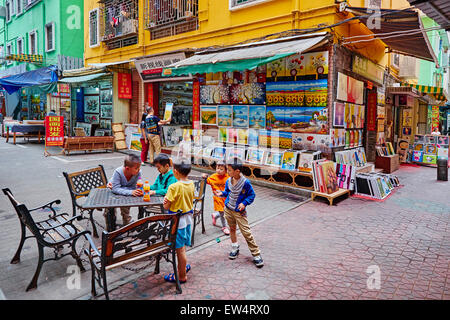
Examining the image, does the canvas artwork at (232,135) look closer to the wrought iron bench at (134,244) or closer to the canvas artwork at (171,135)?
the canvas artwork at (171,135)

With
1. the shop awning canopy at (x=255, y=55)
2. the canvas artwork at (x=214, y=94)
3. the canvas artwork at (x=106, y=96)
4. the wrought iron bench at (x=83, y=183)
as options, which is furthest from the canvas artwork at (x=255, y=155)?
the canvas artwork at (x=106, y=96)

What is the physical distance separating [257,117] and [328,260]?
5.86m

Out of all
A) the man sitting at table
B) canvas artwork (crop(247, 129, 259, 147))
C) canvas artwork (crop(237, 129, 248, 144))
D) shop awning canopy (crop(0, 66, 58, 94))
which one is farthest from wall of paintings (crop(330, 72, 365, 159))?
shop awning canopy (crop(0, 66, 58, 94))

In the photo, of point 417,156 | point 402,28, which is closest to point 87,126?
point 402,28

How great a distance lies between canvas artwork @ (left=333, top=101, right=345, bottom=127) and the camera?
8469 mm

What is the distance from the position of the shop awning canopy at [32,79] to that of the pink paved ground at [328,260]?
14.0 meters

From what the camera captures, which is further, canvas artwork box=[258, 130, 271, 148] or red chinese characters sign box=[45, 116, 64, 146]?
red chinese characters sign box=[45, 116, 64, 146]

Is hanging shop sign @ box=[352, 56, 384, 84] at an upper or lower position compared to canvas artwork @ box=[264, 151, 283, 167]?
upper

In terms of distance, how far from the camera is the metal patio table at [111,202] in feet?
13.3

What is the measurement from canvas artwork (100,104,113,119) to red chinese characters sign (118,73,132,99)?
116cm

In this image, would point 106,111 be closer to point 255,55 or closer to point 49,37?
point 49,37

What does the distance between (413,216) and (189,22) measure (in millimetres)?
9476

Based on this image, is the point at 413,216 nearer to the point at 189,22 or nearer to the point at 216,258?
the point at 216,258

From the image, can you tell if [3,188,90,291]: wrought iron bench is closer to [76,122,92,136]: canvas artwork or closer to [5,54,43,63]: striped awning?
[76,122,92,136]: canvas artwork
